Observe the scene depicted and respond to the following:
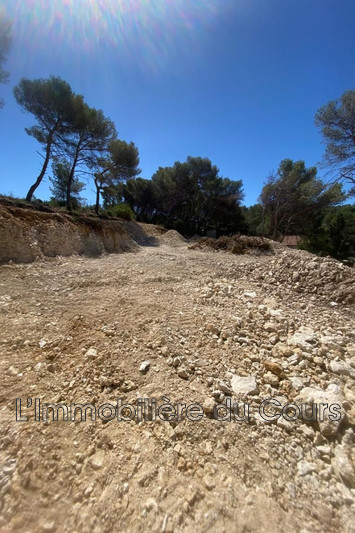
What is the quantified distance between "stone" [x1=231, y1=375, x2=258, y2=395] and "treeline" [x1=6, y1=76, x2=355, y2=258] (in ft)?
38.7

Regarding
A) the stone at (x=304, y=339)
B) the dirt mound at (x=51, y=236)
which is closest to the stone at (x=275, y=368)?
the stone at (x=304, y=339)

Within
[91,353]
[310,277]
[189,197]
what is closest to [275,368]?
[91,353]

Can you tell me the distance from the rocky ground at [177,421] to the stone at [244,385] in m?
0.01

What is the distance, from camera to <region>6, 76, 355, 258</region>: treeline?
9344 millimetres

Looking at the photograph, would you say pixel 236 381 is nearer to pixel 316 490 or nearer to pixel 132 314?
pixel 316 490

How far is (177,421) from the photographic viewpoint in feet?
4.75

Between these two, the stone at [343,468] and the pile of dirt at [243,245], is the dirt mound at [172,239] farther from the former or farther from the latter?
the stone at [343,468]

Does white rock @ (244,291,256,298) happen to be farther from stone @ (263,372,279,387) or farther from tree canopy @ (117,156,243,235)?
tree canopy @ (117,156,243,235)

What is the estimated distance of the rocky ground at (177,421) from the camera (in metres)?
1.02

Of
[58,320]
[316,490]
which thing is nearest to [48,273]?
[58,320]

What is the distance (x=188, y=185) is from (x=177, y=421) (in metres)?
20.8

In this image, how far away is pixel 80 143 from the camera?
11.2 meters

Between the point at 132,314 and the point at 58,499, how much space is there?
71.6 inches

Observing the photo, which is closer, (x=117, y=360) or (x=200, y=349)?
(x=117, y=360)
